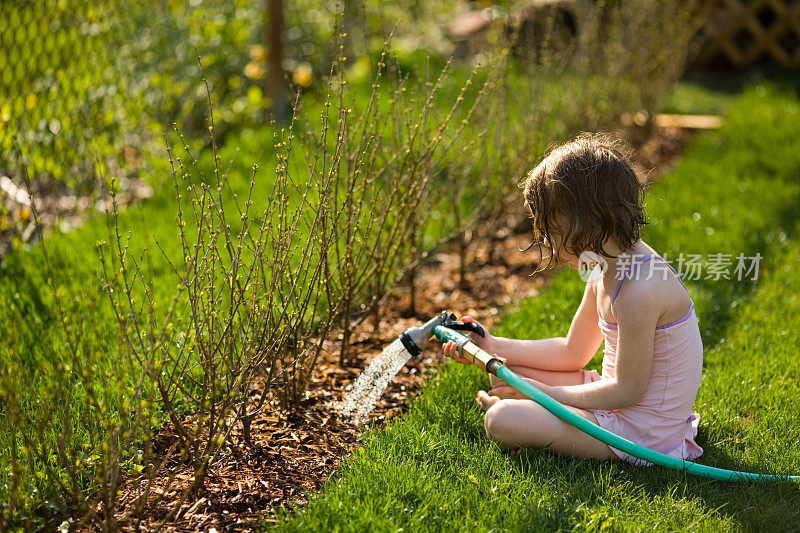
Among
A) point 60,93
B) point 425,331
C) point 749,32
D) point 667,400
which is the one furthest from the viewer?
point 749,32

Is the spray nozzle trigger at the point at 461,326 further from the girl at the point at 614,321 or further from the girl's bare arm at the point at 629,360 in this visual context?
the girl's bare arm at the point at 629,360

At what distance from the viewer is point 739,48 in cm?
885

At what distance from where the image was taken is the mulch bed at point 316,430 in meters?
2.35

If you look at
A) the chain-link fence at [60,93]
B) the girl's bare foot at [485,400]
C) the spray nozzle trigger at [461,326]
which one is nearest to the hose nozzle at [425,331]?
the spray nozzle trigger at [461,326]

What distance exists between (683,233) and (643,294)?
7.62 feet

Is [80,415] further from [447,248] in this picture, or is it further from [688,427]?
[447,248]

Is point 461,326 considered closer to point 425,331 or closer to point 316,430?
point 425,331

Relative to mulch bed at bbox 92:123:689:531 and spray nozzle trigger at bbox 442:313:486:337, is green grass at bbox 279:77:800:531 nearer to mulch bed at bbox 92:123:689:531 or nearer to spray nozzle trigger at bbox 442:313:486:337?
mulch bed at bbox 92:123:689:531

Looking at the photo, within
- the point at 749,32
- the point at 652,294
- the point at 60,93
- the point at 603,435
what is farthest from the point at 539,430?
the point at 749,32

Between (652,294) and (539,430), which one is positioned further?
(539,430)

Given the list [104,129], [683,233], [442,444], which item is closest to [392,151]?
[442,444]

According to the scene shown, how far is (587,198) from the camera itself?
2.45 m

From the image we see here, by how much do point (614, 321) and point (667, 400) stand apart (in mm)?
306

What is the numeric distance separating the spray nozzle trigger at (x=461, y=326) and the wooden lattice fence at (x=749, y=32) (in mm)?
6748
